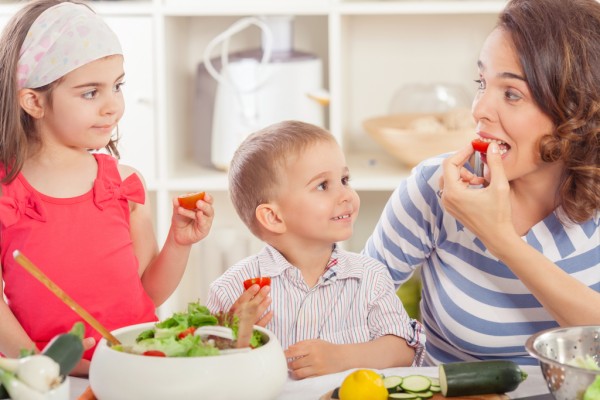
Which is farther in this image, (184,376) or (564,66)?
(564,66)

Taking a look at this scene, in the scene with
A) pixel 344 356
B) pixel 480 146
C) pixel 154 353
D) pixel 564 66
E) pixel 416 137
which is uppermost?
pixel 564 66

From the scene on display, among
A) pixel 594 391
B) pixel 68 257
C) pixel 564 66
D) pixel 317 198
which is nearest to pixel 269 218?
pixel 317 198

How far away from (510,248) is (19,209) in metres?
0.82

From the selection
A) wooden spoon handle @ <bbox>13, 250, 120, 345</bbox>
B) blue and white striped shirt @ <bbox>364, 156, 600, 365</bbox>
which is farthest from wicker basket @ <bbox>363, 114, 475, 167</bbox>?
wooden spoon handle @ <bbox>13, 250, 120, 345</bbox>

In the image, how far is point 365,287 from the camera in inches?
62.7

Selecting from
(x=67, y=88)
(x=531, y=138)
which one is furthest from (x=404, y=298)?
(x=67, y=88)

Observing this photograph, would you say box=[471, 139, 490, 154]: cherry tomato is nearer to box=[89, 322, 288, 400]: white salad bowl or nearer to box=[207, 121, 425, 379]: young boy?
box=[207, 121, 425, 379]: young boy

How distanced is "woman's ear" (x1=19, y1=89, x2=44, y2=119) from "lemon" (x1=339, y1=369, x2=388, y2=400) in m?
0.75

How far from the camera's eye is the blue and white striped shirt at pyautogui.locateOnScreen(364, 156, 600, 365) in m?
1.69

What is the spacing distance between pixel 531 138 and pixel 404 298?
1.35 meters

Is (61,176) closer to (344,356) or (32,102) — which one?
(32,102)

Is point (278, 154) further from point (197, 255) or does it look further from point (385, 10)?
point (197, 255)

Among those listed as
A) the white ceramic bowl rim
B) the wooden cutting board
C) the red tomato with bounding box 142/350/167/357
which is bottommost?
the wooden cutting board

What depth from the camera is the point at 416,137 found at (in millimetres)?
2750
